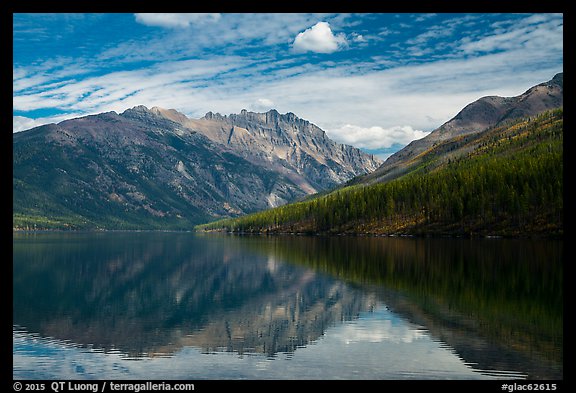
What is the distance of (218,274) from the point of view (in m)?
96.4

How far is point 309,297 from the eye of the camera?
221 feet

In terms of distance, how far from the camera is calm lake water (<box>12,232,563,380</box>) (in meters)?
35.1

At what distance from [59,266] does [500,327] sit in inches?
3692

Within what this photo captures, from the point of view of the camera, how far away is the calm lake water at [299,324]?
3512cm

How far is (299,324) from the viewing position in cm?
5119

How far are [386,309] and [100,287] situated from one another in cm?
4584

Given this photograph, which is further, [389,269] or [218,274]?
[218,274]

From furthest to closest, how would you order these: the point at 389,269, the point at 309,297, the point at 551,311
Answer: the point at 389,269
the point at 309,297
the point at 551,311

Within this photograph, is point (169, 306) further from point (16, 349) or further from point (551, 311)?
point (551, 311)

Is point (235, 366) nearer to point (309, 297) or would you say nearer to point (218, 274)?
point (309, 297)

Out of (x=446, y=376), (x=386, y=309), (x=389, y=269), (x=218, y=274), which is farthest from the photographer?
(x=218, y=274)

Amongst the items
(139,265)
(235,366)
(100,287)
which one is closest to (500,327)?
(235,366)
